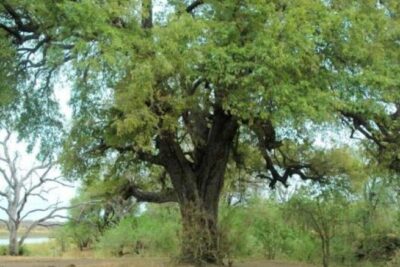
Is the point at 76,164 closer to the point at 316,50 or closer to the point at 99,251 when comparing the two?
the point at 316,50

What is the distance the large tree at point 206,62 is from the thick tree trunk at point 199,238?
0.11 ft

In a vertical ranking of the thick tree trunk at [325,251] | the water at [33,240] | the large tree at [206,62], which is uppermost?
the large tree at [206,62]

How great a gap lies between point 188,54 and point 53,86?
822 cm

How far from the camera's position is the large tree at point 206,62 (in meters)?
15.3

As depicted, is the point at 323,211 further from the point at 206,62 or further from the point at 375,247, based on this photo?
the point at 206,62

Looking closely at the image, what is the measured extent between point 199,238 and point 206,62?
6.32m

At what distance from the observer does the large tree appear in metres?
15.3

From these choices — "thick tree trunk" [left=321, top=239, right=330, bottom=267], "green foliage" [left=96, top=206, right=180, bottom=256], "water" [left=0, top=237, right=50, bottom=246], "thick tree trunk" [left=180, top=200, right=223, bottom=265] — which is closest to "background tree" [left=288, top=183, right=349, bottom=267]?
"thick tree trunk" [left=321, top=239, right=330, bottom=267]

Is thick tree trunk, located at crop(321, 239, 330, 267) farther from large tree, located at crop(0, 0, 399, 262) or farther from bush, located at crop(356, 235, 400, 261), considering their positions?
large tree, located at crop(0, 0, 399, 262)

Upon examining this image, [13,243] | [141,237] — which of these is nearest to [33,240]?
[13,243]

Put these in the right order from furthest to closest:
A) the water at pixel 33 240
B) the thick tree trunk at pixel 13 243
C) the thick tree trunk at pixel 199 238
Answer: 1. the water at pixel 33 240
2. the thick tree trunk at pixel 13 243
3. the thick tree trunk at pixel 199 238

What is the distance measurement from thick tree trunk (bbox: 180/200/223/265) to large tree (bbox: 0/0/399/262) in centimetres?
3

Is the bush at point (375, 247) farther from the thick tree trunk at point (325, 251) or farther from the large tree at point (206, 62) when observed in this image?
the large tree at point (206, 62)

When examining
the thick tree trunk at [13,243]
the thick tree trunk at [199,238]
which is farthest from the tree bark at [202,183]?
the thick tree trunk at [13,243]
